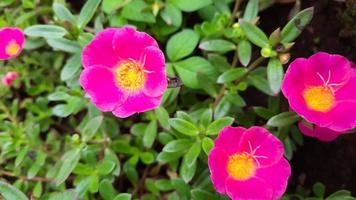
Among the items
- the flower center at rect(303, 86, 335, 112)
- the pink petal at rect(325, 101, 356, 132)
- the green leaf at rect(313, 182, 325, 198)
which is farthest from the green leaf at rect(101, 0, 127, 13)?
the green leaf at rect(313, 182, 325, 198)

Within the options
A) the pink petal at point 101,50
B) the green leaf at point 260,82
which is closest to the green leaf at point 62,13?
the pink petal at point 101,50

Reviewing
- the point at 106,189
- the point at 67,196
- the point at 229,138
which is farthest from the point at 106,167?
the point at 229,138

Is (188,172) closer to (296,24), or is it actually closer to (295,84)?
(295,84)

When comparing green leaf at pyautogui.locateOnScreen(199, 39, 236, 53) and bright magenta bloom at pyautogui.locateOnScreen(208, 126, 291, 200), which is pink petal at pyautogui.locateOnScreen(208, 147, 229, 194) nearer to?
bright magenta bloom at pyautogui.locateOnScreen(208, 126, 291, 200)

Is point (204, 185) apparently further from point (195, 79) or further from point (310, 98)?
point (310, 98)

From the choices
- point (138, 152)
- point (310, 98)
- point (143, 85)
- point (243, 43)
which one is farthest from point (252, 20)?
point (138, 152)

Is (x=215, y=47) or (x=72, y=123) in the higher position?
(x=215, y=47)
